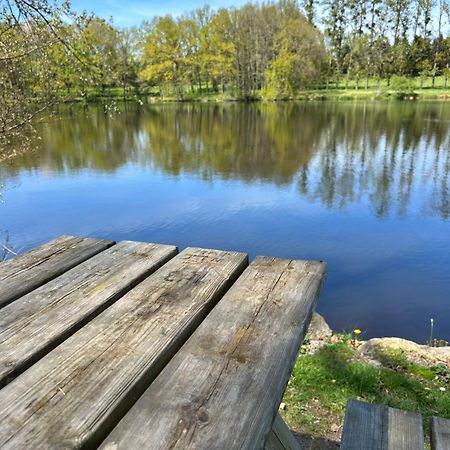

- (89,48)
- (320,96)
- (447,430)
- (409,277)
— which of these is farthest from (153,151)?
(320,96)

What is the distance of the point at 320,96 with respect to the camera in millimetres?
56656

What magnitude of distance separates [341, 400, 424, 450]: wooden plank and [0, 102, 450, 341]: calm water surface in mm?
4387

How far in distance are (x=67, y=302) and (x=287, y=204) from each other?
11.3 m

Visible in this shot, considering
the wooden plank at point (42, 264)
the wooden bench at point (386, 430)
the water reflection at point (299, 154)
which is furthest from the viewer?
the water reflection at point (299, 154)

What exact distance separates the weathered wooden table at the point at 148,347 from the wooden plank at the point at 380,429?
547 millimetres

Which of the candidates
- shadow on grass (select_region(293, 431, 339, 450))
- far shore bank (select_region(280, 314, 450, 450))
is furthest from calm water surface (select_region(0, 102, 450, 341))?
shadow on grass (select_region(293, 431, 339, 450))

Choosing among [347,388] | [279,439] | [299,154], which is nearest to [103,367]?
[279,439]

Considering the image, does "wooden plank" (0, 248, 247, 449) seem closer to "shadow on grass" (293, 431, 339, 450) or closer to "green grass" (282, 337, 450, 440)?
"shadow on grass" (293, 431, 339, 450)

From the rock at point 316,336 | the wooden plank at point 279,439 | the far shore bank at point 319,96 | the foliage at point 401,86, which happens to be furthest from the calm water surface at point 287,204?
the foliage at point 401,86

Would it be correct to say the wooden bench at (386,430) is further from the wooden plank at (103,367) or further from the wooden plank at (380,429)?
the wooden plank at (103,367)

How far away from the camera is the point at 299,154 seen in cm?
1928

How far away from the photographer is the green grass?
368cm

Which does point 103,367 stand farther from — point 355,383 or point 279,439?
point 355,383

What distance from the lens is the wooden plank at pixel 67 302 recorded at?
1080 millimetres
